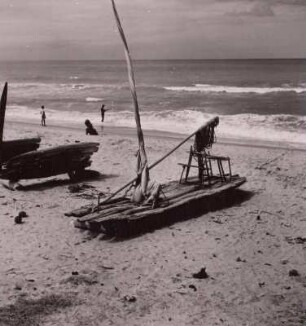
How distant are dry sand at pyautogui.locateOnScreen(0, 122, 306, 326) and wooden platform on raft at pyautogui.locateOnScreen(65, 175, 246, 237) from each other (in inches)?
9.9

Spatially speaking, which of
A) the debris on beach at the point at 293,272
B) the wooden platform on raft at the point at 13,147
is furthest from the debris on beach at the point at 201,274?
the wooden platform on raft at the point at 13,147

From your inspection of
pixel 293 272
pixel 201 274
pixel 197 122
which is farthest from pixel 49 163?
pixel 197 122

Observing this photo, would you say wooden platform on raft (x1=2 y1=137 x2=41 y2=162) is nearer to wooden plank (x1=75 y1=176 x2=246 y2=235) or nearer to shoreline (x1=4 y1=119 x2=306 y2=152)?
wooden plank (x1=75 y1=176 x2=246 y2=235)

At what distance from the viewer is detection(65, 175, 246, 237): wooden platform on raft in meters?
9.12

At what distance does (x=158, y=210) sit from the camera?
959cm

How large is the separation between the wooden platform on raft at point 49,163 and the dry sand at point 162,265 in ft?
1.41

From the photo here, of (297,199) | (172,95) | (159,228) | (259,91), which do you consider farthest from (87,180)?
(259,91)

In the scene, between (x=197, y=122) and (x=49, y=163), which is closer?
Answer: (x=49, y=163)

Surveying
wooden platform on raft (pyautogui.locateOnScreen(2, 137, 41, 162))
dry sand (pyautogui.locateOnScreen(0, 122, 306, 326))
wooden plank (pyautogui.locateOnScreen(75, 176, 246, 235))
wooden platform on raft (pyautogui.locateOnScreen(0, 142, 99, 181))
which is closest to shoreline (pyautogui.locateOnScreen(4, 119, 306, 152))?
dry sand (pyautogui.locateOnScreen(0, 122, 306, 326))

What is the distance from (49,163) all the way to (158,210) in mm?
4371

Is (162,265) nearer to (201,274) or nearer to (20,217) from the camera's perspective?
(201,274)

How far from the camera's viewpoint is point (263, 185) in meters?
12.9

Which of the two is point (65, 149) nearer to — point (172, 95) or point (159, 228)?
point (159, 228)

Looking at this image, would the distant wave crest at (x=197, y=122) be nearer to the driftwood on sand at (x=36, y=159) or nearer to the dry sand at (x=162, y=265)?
the driftwood on sand at (x=36, y=159)
